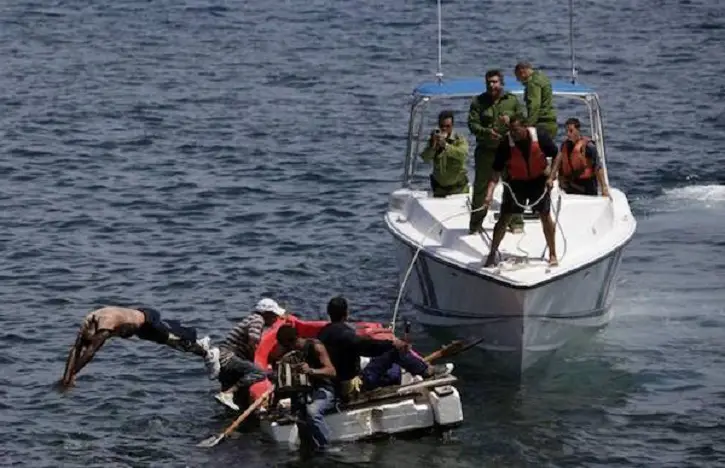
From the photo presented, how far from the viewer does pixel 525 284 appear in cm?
1939

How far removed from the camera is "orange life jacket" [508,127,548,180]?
1973cm

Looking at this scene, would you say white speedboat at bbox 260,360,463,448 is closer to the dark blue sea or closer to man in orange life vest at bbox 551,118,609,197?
the dark blue sea

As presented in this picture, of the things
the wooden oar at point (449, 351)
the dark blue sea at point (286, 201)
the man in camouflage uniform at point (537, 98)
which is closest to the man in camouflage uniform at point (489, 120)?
the man in camouflage uniform at point (537, 98)

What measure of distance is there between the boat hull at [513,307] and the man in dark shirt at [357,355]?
1.41 m

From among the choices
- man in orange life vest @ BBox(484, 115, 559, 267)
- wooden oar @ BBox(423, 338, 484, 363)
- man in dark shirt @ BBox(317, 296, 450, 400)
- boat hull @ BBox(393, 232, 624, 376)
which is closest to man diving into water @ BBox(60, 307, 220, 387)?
man in dark shirt @ BBox(317, 296, 450, 400)

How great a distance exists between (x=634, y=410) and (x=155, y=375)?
5.97 metres

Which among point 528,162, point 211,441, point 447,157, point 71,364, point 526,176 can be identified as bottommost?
point 211,441

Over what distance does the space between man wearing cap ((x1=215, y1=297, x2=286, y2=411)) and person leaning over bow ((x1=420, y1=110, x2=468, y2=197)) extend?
3.89 m

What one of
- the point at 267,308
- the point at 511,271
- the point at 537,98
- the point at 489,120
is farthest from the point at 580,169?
the point at 267,308

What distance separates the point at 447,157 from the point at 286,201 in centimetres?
802

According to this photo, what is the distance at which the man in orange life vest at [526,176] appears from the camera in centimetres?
1970

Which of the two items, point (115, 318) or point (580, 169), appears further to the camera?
point (580, 169)

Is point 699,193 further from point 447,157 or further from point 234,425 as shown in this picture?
point 234,425

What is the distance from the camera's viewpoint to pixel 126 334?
19.0 meters
